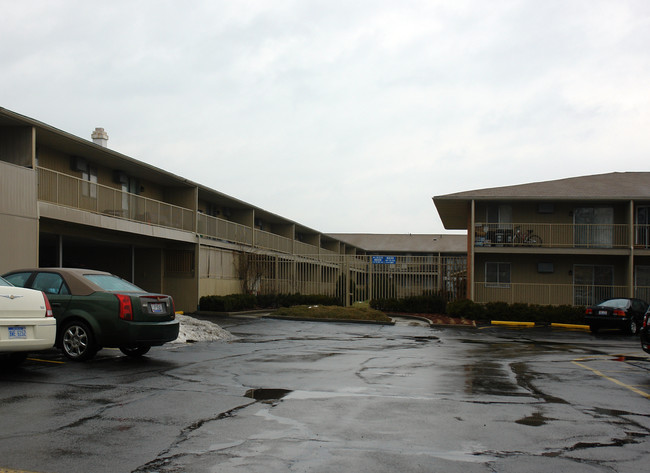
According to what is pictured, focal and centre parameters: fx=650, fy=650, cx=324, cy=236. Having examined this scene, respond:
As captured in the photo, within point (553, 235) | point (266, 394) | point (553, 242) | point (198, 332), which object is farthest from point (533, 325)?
point (266, 394)

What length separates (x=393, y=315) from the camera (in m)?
29.2

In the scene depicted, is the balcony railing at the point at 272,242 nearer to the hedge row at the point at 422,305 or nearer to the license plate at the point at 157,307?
the hedge row at the point at 422,305

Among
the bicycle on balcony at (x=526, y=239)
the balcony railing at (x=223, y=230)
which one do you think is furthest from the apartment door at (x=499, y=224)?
the balcony railing at (x=223, y=230)

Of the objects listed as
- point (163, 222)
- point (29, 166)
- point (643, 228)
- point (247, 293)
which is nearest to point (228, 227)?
point (247, 293)

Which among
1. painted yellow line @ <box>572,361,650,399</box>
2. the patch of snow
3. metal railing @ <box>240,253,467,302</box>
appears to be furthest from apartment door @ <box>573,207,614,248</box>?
the patch of snow

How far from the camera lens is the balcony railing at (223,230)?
30.5 meters

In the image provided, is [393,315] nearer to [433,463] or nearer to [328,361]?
[328,361]

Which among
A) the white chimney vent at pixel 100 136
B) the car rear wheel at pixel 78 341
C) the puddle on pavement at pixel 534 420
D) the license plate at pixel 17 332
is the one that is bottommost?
the puddle on pavement at pixel 534 420

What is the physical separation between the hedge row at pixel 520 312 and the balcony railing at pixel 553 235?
384 centimetres

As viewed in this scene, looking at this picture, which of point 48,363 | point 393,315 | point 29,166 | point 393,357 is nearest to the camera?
point 48,363

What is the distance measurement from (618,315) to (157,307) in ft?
58.3

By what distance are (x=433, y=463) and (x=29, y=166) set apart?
1650 centimetres

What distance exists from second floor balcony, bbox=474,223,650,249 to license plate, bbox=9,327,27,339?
24.4 metres

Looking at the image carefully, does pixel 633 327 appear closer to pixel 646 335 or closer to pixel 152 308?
pixel 646 335
